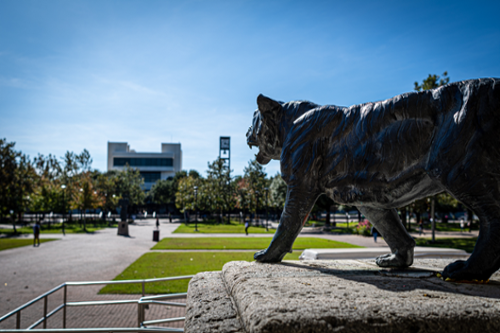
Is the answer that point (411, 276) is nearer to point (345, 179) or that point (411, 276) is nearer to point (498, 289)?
point (498, 289)

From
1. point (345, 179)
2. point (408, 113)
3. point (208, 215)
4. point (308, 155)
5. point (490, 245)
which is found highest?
point (408, 113)

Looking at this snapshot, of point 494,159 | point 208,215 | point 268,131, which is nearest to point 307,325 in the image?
point 494,159

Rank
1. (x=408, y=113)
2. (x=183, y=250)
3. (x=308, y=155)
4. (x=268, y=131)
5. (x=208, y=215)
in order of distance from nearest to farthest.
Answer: (x=408, y=113), (x=308, y=155), (x=268, y=131), (x=183, y=250), (x=208, y=215)

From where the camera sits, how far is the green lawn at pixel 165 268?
10.3 m

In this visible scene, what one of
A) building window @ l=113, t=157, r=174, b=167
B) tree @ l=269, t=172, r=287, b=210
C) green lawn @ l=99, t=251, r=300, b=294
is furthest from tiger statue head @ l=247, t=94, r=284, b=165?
building window @ l=113, t=157, r=174, b=167

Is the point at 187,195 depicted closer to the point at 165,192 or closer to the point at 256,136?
the point at 165,192

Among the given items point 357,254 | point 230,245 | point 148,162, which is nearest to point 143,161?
point 148,162

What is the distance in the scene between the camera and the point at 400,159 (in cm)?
295

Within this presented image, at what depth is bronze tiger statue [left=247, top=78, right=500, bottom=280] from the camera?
2629 millimetres

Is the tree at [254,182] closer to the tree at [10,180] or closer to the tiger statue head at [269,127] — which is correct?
the tree at [10,180]

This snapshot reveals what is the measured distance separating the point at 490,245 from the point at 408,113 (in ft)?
4.05

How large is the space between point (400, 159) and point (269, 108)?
5.81 feet

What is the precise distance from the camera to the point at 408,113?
116 inches

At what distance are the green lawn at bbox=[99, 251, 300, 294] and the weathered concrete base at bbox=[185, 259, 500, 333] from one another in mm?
7784
